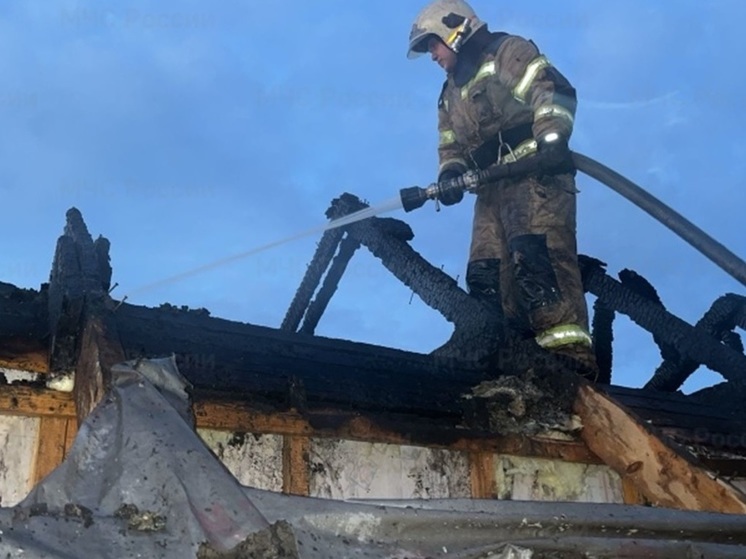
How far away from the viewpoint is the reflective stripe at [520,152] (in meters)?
5.28

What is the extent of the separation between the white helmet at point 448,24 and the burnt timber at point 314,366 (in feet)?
5.82

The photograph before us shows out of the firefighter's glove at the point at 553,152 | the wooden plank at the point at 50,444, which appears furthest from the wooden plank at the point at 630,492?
the wooden plank at the point at 50,444

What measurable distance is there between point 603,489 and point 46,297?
2.62m

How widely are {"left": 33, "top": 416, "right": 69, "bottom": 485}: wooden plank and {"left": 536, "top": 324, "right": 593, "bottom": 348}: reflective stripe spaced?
108 inches

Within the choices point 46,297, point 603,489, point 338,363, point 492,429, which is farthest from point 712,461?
point 46,297

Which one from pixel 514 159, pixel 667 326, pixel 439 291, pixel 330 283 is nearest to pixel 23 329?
pixel 439 291

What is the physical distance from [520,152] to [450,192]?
514mm

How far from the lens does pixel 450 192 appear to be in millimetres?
5441

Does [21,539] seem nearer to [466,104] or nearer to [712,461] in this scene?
[712,461]

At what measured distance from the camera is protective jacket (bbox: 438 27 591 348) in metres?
4.88

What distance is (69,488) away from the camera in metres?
1.79

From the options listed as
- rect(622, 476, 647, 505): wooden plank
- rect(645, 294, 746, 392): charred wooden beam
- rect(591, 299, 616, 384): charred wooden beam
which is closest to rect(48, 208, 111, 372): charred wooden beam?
rect(622, 476, 647, 505): wooden plank

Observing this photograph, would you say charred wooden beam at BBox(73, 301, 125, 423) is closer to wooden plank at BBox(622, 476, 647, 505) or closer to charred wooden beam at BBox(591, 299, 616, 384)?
wooden plank at BBox(622, 476, 647, 505)

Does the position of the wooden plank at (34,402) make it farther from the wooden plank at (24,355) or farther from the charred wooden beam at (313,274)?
the charred wooden beam at (313,274)
